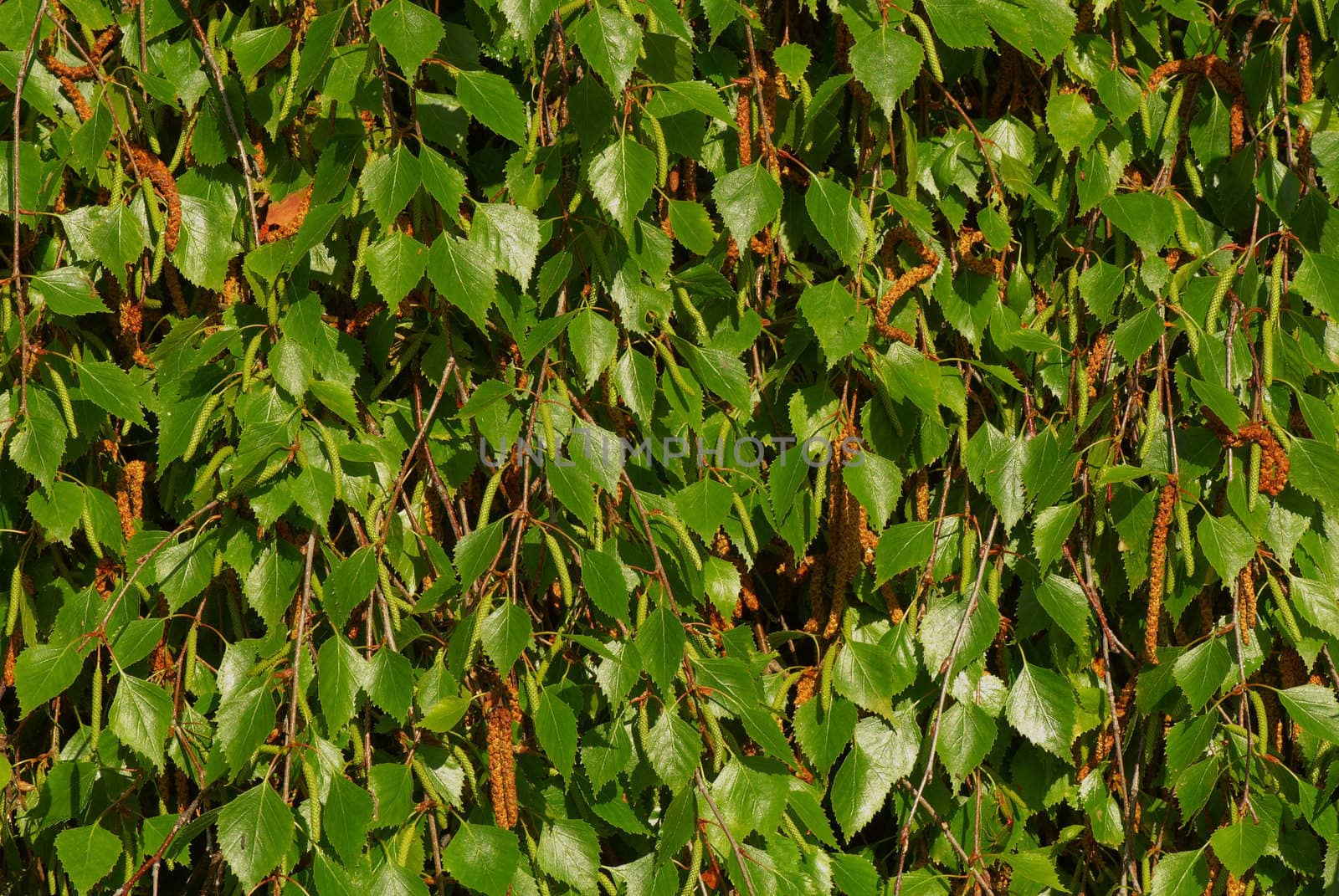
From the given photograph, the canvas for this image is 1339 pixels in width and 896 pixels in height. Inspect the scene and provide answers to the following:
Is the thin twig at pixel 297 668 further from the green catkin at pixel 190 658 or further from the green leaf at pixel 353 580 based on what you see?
the green catkin at pixel 190 658

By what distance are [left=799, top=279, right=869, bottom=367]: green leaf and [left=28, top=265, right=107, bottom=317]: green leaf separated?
844 millimetres

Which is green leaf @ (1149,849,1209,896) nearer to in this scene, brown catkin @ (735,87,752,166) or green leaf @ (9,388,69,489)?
brown catkin @ (735,87,752,166)

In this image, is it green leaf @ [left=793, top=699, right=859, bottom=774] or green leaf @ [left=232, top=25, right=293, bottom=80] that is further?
green leaf @ [left=793, top=699, right=859, bottom=774]

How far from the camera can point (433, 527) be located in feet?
5.04

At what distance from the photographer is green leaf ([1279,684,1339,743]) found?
1.42 meters

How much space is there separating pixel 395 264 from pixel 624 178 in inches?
10.8

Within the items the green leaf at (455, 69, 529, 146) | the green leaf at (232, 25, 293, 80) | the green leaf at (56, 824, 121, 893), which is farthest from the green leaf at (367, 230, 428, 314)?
the green leaf at (56, 824, 121, 893)

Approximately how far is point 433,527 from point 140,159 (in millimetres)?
588

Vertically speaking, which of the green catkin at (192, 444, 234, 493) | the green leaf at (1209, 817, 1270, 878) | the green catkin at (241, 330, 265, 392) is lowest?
the green leaf at (1209, 817, 1270, 878)

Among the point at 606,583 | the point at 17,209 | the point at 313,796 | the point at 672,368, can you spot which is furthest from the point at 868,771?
the point at 17,209

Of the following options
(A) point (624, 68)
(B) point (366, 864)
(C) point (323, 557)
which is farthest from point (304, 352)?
(B) point (366, 864)

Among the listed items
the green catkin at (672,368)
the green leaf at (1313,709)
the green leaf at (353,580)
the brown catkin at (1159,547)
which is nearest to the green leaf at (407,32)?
the green catkin at (672,368)

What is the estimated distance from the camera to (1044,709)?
1.53m

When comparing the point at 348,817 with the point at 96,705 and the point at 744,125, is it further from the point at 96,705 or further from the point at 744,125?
the point at 744,125
